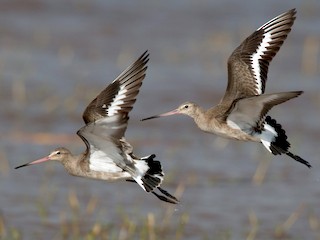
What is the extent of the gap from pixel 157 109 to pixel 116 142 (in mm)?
5795

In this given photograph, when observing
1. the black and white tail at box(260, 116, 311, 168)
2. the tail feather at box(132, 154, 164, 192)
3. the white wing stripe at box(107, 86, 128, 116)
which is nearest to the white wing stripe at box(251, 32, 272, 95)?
the black and white tail at box(260, 116, 311, 168)

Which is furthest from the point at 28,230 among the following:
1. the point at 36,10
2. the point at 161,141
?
the point at 36,10

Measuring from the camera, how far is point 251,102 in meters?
8.09

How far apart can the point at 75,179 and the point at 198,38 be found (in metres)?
6.24

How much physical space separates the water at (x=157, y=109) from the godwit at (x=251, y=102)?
5.38ft

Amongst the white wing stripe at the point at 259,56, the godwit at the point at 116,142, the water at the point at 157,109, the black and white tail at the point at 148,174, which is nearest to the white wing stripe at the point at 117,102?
the godwit at the point at 116,142

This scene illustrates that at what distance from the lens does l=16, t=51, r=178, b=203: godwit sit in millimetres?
7629

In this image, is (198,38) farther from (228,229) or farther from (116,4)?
(228,229)

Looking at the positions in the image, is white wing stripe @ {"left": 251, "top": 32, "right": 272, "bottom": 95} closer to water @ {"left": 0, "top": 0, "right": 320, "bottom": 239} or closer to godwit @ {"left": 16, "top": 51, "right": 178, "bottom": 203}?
godwit @ {"left": 16, "top": 51, "right": 178, "bottom": 203}

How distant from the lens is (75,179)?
11266 millimetres

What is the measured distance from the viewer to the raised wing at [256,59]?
28.8ft

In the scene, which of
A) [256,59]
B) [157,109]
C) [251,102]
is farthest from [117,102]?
[157,109]

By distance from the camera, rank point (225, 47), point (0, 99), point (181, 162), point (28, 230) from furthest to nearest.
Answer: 1. point (225, 47)
2. point (0, 99)
3. point (181, 162)
4. point (28, 230)

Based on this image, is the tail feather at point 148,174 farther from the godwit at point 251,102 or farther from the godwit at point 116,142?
the godwit at point 251,102
